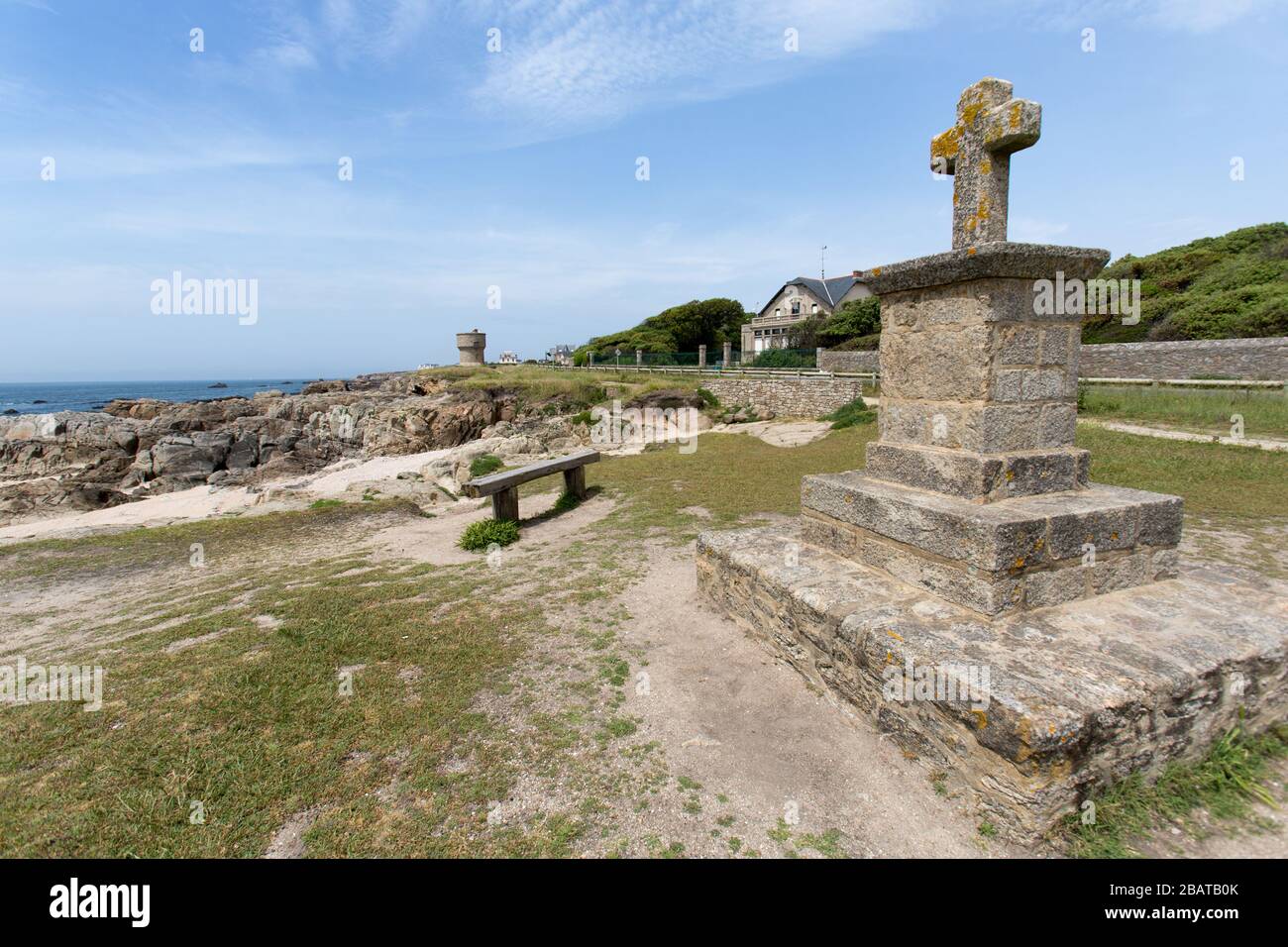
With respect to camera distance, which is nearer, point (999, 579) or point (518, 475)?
point (999, 579)

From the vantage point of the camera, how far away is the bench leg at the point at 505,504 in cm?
771

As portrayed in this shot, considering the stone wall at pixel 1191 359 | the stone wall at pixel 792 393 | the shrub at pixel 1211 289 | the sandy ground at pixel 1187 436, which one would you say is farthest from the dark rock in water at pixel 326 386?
the shrub at pixel 1211 289

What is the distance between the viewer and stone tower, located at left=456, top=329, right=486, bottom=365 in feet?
126

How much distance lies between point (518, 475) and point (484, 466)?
5.69 meters

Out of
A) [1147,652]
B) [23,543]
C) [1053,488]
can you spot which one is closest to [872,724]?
[1147,652]

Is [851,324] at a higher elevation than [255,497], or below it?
higher

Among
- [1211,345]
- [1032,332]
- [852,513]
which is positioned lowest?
[852,513]

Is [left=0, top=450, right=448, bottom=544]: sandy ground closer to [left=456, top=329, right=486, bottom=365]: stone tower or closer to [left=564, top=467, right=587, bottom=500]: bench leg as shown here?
[left=564, top=467, right=587, bottom=500]: bench leg

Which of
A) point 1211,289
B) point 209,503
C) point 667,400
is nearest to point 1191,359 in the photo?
point 1211,289

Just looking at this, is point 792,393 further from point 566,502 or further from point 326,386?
point 326,386

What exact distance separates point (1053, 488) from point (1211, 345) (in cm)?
2202

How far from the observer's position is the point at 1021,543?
3.15 meters

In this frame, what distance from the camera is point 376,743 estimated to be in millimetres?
3045
